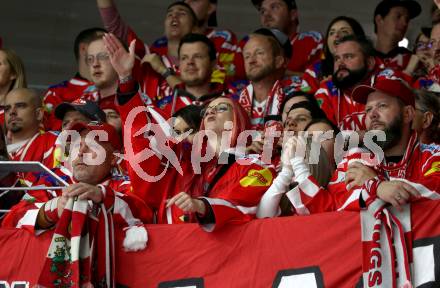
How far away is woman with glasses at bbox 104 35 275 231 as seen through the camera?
15.0 feet

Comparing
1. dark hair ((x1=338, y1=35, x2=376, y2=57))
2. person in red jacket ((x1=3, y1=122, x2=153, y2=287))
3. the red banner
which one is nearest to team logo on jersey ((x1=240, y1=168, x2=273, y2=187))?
the red banner

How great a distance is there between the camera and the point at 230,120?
5.13 metres

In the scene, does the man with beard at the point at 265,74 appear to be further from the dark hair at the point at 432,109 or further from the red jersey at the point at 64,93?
the red jersey at the point at 64,93

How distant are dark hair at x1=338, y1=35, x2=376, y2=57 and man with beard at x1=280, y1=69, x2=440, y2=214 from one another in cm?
123

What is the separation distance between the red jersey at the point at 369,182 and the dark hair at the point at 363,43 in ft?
5.50

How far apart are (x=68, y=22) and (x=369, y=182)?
5.74m

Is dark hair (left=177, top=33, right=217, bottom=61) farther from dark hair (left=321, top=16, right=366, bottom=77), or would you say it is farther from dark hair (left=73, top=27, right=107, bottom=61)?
dark hair (left=73, top=27, right=107, bottom=61)

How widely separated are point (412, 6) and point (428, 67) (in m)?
0.97

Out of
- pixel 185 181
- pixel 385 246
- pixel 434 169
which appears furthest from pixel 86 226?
pixel 434 169

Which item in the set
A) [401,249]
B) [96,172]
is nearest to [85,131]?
[96,172]

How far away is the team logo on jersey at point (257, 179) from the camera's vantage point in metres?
4.58

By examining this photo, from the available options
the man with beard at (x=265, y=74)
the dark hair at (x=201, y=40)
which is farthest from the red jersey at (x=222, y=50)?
the man with beard at (x=265, y=74)

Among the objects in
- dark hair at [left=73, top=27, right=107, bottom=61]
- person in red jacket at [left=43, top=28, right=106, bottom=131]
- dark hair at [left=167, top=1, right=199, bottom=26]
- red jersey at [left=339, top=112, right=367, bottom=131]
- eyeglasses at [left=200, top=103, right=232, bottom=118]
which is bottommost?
red jersey at [left=339, top=112, right=367, bottom=131]

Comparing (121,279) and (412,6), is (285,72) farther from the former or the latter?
(121,279)
